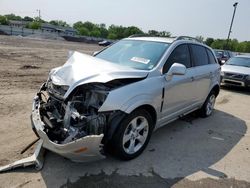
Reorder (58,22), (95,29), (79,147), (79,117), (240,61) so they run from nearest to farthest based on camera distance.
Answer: (79,147) → (79,117) → (240,61) → (95,29) → (58,22)

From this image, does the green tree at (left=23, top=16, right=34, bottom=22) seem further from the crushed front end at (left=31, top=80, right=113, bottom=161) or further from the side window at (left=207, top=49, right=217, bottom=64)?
the crushed front end at (left=31, top=80, right=113, bottom=161)

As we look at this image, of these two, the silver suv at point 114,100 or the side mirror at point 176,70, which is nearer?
the silver suv at point 114,100

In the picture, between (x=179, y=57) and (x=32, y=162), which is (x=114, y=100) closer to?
(x=32, y=162)

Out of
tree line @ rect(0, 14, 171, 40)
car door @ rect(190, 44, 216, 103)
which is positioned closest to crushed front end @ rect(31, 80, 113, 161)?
car door @ rect(190, 44, 216, 103)

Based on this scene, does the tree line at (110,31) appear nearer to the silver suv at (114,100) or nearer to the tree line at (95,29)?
the tree line at (95,29)

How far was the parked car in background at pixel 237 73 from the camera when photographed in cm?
1076

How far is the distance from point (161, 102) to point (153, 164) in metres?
1.00

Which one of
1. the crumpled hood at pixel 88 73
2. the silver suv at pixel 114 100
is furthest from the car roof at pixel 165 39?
the crumpled hood at pixel 88 73

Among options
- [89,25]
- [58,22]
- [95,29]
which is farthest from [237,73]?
[58,22]

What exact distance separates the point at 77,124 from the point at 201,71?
3267 mm

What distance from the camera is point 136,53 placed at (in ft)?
15.7

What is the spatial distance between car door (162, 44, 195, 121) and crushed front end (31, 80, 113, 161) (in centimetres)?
133

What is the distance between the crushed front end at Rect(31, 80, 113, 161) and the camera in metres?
3.28

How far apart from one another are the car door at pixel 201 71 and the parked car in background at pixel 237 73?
16.5 feet
